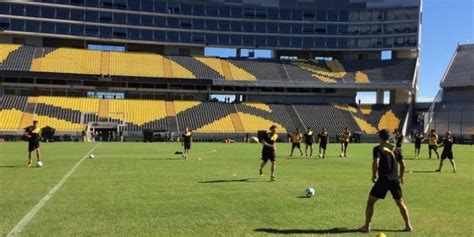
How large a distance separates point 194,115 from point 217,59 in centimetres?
1613

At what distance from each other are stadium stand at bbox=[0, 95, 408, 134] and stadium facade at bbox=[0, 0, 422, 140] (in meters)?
0.27

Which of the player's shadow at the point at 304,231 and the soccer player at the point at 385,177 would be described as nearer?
the player's shadow at the point at 304,231

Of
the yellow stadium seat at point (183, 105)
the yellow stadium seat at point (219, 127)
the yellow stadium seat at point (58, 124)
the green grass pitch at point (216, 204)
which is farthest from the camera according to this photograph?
the yellow stadium seat at point (183, 105)

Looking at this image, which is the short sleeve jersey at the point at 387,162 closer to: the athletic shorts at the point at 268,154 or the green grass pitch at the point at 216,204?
the green grass pitch at the point at 216,204

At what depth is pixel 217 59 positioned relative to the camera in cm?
8081

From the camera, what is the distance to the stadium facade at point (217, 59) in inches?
2719

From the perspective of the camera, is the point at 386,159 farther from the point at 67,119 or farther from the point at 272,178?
the point at 67,119

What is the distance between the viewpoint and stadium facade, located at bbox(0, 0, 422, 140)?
69.1 meters

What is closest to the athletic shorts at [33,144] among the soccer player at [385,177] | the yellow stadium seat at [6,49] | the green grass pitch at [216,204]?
the green grass pitch at [216,204]

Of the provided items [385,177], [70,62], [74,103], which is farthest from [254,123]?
[385,177]

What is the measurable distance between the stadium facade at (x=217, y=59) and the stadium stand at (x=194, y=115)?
27cm

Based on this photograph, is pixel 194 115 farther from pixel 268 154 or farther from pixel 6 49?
pixel 268 154

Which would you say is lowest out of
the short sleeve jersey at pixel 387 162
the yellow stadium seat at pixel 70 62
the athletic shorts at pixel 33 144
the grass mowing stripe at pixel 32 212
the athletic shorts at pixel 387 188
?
the grass mowing stripe at pixel 32 212

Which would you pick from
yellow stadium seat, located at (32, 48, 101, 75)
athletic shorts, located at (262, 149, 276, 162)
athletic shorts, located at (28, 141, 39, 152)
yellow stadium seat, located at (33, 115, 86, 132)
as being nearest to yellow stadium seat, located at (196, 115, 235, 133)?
yellow stadium seat, located at (33, 115, 86, 132)
